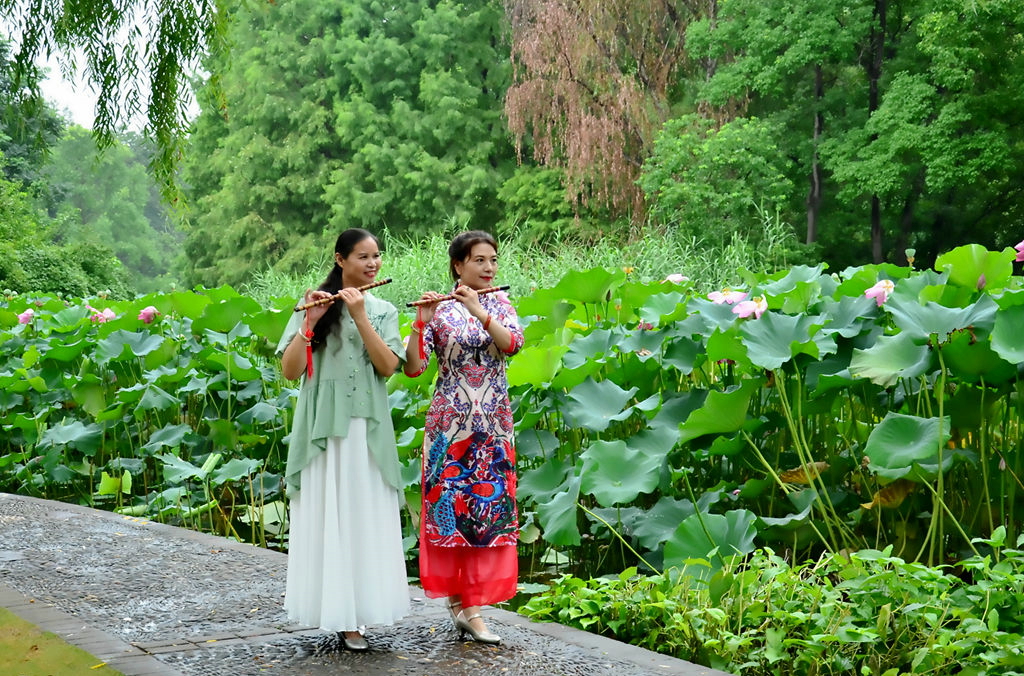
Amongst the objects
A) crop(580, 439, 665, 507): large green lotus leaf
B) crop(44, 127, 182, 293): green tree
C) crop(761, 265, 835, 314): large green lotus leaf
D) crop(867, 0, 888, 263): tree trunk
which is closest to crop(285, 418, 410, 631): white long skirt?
crop(580, 439, 665, 507): large green lotus leaf

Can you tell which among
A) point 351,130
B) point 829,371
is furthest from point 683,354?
point 351,130

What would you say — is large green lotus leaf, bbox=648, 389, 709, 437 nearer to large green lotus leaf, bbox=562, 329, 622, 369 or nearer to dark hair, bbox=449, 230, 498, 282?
large green lotus leaf, bbox=562, 329, 622, 369

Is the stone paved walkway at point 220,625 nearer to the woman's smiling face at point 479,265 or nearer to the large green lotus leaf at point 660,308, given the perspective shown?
the woman's smiling face at point 479,265

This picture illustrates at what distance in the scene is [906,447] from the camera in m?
4.25

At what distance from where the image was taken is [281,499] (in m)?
6.83

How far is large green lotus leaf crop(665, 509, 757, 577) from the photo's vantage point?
14.3 feet

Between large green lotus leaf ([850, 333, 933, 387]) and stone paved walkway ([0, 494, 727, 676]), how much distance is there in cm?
138

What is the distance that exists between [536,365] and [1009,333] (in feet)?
6.39

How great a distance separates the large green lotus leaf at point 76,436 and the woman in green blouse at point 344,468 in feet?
13.7

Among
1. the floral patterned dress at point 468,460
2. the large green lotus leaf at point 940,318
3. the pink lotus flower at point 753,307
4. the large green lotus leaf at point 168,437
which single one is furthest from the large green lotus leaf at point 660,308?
the large green lotus leaf at point 168,437

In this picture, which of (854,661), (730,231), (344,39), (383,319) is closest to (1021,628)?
(854,661)

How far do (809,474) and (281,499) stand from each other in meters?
3.32

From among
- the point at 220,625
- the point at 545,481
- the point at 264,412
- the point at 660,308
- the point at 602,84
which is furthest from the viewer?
the point at 602,84

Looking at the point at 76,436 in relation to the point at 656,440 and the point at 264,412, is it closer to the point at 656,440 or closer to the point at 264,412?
the point at 264,412
